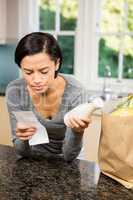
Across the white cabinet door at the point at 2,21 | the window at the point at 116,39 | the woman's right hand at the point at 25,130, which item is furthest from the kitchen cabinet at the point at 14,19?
the woman's right hand at the point at 25,130

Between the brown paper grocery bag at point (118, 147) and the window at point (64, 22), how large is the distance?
213 cm

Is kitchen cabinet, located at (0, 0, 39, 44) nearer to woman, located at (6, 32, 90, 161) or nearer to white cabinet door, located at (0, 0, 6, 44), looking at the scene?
white cabinet door, located at (0, 0, 6, 44)

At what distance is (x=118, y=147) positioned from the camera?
93cm

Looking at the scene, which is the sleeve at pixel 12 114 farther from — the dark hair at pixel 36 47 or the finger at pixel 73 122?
the finger at pixel 73 122

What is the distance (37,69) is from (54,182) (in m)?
0.40

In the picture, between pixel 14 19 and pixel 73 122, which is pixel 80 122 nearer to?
pixel 73 122

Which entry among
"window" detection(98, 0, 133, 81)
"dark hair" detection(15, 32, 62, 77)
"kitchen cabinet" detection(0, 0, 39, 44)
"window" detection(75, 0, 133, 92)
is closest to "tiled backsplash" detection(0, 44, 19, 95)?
"kitchen cabinet" detection(0, 0, 39, 44)

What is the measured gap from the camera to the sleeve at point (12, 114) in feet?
4.02

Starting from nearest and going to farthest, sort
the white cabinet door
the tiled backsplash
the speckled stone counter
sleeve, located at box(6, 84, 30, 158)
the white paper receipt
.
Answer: the speckled stone counter < the white paper receipt < sleeve, located at box(6, 84, 30, 158) < the white cabinet door < the tiled backsplash

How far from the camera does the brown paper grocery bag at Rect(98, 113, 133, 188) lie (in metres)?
0.91

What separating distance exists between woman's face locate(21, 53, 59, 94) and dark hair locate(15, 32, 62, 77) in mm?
20

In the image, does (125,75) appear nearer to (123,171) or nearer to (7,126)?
(7,126)

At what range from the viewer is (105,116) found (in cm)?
96

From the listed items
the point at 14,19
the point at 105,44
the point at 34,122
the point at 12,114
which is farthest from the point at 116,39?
the point at 34,122
